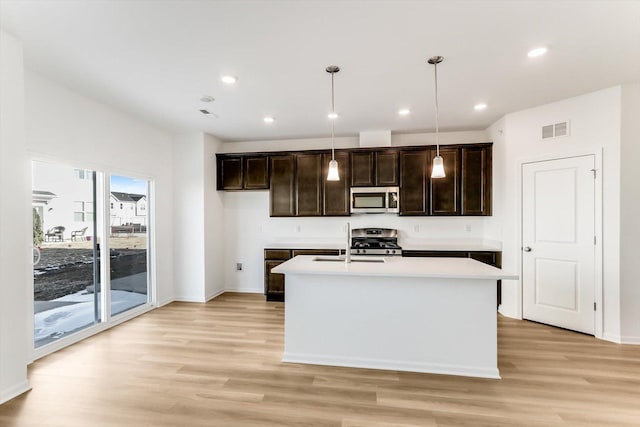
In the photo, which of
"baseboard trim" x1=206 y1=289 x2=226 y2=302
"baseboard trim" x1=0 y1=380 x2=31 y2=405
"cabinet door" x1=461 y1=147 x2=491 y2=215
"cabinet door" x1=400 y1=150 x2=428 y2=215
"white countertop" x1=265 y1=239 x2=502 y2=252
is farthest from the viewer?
"baseboard trim" x1=206 y1=289 x2=226 y2=302

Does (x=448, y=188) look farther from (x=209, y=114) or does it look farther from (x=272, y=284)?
(x=209, y=114)

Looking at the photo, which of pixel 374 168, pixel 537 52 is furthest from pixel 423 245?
pixel 537 52

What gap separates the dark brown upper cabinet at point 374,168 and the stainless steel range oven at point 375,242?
2.56 ft

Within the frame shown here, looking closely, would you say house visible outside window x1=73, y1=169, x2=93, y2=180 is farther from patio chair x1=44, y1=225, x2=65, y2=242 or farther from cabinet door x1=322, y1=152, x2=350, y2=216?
cabinet door x1=322, y1=152, x2=350, y2=216

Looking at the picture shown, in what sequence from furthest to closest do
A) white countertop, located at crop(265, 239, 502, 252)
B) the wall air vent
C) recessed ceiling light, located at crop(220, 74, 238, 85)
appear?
white countertop, located at crop(265, 239, 502, 252), the wall air vent, recessed ceiling light, located at crop(220, 74, 238, 85)

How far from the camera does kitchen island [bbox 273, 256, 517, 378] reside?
2.60 m

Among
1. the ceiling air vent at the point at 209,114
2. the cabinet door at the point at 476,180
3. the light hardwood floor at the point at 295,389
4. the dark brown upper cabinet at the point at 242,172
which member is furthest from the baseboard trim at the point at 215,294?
the cabinet door at the point at 476,180

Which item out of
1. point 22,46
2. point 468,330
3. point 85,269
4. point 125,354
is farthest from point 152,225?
point 468,330

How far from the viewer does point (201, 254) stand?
15.9ft

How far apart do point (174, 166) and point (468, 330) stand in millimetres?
4688

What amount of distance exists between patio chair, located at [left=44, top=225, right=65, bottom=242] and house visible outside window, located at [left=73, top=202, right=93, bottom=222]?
0.69ft

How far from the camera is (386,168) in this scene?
15.7 feet

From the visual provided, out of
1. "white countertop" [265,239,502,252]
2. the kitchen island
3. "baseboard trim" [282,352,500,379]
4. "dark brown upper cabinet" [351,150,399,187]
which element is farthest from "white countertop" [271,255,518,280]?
"dark brown upper cabinet" [351,150,399,187]

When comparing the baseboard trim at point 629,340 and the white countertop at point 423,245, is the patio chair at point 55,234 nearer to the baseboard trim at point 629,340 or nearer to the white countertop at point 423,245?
the white countertop at point 423,245
